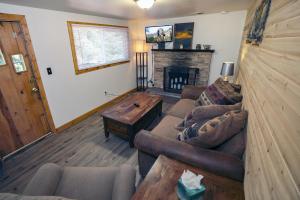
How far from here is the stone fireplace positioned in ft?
13.4

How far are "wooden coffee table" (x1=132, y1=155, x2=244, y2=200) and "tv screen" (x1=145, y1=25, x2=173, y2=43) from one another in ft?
12.6

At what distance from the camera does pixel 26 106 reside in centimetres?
238

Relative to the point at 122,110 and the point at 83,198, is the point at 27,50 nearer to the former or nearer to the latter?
the point at 122,110

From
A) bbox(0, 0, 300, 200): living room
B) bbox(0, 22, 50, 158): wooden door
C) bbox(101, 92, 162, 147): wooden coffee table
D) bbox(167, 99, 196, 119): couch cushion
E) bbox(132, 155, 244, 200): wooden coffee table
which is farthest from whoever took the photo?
bbox(167, 99, 196, 119): couch cushion

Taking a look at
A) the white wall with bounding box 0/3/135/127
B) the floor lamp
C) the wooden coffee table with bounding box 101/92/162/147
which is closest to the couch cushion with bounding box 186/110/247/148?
the wooden coffee table with bounding box 101/92/162/147

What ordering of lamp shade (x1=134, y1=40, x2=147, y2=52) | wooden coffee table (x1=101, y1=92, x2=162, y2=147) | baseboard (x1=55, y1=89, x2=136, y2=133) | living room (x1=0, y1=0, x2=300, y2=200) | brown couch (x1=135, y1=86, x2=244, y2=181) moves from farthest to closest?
lamp shade (x1=134, y1=40, x2=147, y2=52)
baseboard (x1=55, y1=89, x2=136, y2=133)
wooden coffee table (x1=101, y1=92, x2=162, y2=147)
brown couch (x1=135, y1=86, x2=244, y2=181)
living room (x1=0, y1=0, x2=300, y2=200)

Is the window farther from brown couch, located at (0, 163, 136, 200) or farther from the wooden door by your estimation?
brown couch, located at (0, 163, 136, 200)

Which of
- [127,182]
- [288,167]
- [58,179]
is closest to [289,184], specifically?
[288,167]

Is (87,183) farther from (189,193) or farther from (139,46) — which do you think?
(139,46)

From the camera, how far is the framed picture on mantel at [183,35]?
156 inches

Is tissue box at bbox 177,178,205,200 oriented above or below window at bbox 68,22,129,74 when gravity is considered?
below

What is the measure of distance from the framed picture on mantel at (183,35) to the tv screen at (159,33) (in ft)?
0.56

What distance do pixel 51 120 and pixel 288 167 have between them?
3.17 metres

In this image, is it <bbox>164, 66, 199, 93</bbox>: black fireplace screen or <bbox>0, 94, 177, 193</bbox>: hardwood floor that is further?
<bbox>164, 66, 199, 93</bbox>: black fireplace screen
